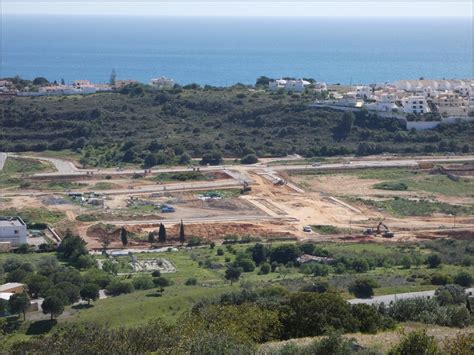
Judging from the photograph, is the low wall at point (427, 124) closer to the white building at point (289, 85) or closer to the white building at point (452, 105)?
the white building at point (452, 105)

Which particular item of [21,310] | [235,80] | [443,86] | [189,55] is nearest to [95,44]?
[189,55]

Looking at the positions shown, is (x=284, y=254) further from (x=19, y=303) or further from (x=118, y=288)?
(x=19, y=303)

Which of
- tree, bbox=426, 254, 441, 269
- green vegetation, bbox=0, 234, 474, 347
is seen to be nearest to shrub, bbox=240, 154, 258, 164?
green vegetation, bbox=0, 234, 474, 347

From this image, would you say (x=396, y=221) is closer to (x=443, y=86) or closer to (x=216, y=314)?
(x=216, y=314)

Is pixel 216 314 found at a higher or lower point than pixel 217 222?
higher

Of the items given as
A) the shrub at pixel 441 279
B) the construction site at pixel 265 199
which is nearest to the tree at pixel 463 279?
the shrub at pixel 441 279
